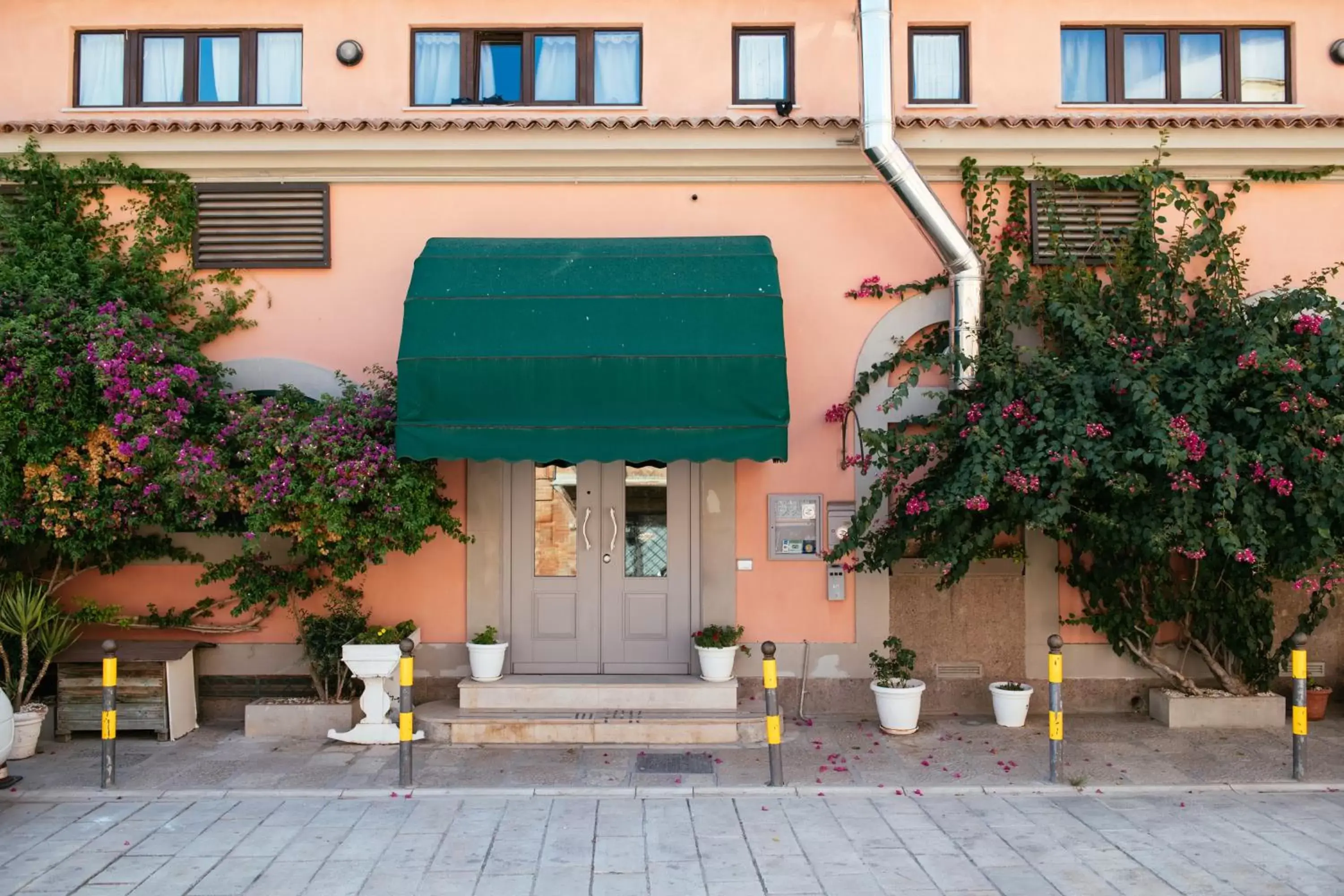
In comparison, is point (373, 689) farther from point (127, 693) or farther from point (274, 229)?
point (274, 229)

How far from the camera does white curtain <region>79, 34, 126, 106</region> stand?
10617 mm

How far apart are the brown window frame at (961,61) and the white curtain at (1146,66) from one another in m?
1.67

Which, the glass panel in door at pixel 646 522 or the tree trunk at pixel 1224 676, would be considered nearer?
the tree trunk at pixel 1224 676

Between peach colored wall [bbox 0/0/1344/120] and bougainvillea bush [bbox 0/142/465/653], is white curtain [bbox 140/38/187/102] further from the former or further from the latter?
bougainvillea bush [bbox 0/142/465/653]

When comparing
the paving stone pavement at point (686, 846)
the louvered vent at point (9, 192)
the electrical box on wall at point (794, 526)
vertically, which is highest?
the louvered vent at point (9, 192)

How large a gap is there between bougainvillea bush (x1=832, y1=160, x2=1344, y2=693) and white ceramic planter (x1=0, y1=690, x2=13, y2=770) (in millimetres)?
6863

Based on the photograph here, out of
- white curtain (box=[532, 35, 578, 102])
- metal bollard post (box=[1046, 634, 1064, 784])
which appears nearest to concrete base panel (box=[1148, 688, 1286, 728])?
metal bollard post (box=[1046, 634, 1064, 784])

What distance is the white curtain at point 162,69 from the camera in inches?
418

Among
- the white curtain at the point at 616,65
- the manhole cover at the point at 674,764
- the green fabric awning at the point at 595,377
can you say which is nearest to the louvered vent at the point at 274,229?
the green fabric awning at the point at 595,377

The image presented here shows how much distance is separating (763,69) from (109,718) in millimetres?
8448

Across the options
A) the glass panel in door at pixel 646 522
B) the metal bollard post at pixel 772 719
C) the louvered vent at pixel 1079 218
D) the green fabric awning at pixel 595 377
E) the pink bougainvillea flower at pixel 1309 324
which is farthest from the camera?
the glass panel in door at pixel 646 522

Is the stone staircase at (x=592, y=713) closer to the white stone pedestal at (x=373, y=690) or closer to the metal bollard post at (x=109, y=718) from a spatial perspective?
the white stone pedestal at (x=373, y=690)

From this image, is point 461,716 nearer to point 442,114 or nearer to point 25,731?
point 25,731

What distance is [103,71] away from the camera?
1062 cm
